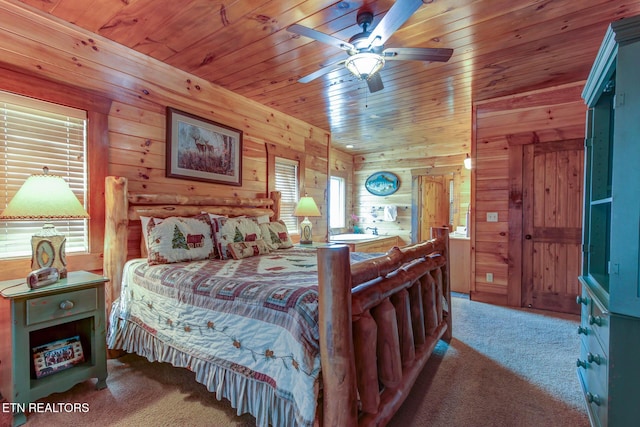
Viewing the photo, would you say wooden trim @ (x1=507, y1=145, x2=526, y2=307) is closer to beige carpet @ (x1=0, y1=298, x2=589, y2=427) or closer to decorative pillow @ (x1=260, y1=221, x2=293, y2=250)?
beige carpet @ (x1=0, y1=298, x2=589, y2=427)

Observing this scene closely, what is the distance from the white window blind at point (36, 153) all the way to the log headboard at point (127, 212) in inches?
7.7

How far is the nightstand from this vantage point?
164cm

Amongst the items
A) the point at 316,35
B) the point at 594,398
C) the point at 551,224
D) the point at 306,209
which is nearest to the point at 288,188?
the point at 306,209

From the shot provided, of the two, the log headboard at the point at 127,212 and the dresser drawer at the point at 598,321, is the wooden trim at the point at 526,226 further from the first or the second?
the log headboard at the point at 127,212

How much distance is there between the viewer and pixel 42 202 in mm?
1740

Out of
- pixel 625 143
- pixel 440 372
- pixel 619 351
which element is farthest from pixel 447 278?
pixel 625 143

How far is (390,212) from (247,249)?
4359 mm

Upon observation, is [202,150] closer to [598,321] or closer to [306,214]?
[306,214]

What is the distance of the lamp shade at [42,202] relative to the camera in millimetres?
1683

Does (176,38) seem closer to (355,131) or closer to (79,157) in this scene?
(79,157)

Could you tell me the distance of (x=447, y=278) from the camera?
2.70 metres

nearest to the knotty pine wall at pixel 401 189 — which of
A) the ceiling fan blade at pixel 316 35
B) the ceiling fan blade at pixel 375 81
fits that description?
the ceiling fan blade at pixel 375 81

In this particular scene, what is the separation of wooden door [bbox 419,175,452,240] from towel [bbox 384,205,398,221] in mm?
525

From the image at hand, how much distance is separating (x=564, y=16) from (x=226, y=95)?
3119 mm
